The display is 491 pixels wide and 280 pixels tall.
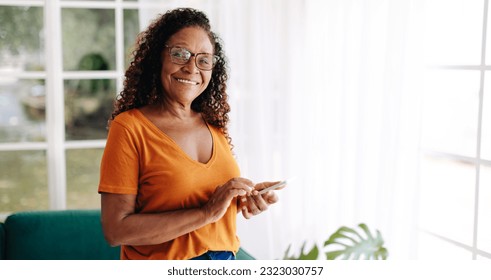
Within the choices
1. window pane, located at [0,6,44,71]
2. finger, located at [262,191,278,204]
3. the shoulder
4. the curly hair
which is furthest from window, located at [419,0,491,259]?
window pane, located at [0,6,44,71]

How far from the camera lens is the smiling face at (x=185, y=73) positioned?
1668mm

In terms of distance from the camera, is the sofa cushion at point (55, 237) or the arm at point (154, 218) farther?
the sofa cushion at point (55, 237)

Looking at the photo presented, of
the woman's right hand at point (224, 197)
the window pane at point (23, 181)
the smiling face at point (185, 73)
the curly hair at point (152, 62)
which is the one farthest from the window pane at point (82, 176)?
the woman's right hand at point (224, 197)

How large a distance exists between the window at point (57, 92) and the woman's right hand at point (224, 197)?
6.11 feet

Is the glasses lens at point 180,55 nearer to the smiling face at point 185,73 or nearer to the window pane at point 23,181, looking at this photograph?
the smiling face at point 185,73

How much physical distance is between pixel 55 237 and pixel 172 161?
1.53 meters

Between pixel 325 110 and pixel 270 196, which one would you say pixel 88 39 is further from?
pixel 270 196


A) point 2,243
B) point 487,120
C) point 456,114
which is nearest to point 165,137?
point 487,120

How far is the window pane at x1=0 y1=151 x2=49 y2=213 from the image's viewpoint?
3289 millimetres

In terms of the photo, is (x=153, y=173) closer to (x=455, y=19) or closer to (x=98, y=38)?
(x=455, y=19)

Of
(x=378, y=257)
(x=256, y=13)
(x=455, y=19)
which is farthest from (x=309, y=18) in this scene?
(x=378, y=257)

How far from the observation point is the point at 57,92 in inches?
127

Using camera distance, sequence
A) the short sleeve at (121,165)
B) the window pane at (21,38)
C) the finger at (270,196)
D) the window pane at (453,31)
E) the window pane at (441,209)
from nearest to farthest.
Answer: the short sleeve at (121,165)
the finger at (270,196)
the window pane at (453,31)
the window pane at (441,209)
the window pane at (21,38)

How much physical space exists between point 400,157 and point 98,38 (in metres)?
1.77
